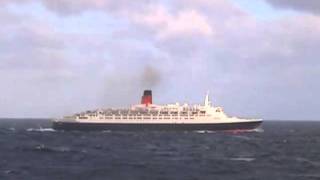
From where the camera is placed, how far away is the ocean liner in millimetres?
167125

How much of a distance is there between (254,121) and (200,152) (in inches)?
3485

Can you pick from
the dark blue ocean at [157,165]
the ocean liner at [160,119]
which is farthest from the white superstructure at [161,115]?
the dark blue ocean at [157,165]

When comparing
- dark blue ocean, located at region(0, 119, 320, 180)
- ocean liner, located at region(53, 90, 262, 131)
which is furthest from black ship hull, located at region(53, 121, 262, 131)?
dark blue ocean, located at region(0, 119, 320, 180)

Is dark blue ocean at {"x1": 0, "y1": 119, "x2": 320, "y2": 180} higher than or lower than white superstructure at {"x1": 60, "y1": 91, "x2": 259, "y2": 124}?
lower

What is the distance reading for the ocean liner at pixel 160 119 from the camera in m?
167

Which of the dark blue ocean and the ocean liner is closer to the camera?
the dark blue ocean

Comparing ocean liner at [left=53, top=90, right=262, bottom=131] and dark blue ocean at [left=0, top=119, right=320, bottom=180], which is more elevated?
ocean liner at [left=53, top=90, right=262, bottom=131]

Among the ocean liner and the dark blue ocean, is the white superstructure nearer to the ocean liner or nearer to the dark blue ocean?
the ocean liner

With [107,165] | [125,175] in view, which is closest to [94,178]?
[125,175]

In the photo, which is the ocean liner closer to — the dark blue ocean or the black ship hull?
the black ship hull

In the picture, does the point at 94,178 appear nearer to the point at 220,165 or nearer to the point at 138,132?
the point at 220,165

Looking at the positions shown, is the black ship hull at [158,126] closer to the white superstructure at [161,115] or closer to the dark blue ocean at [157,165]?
the white superstructure at [161,115]

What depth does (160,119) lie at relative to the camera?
171 meters

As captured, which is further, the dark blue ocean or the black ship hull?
the black ship hull
